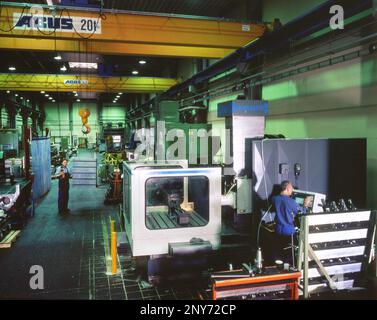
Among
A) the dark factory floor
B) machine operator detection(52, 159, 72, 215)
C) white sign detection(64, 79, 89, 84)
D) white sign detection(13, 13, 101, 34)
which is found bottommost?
the dark factory floor

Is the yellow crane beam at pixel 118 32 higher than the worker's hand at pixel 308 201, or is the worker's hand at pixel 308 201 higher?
the yellow crane beam at pixel 118 32

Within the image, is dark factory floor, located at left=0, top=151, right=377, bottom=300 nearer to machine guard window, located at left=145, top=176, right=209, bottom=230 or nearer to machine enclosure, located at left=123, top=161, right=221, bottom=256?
machine enclosure, located at left=123, top=161, right=221, bottom=256

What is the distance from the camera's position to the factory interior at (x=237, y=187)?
478cm

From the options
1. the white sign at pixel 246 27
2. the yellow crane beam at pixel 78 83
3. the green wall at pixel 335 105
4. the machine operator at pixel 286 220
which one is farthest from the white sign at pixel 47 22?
the yellow crane beam at pixel 78 83

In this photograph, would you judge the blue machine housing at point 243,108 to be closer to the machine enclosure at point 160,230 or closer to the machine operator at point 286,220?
the machine enclosure at point 160,230

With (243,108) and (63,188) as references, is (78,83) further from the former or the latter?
(243,108)

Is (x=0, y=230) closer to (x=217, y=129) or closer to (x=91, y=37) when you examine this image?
(x=91, y=37)

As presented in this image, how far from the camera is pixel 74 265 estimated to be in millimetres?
6609

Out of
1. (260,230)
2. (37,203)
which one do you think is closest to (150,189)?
(260,230)

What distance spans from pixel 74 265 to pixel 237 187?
11.6 ft

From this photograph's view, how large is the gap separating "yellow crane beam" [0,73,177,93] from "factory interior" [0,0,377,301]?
6432 mm

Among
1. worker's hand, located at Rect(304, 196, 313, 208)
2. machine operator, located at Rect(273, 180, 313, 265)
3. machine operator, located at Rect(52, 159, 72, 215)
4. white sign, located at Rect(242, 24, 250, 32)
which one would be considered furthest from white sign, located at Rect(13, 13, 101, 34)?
worker's hand, located at Rect(304, 196, 313, 208)

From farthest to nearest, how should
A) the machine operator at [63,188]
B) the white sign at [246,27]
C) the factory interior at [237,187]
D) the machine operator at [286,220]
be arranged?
1. the machine operator at [63,188]
2. the white sign at [246,27]
3. the machine operator at [286,220]
4. the factory interior at [237,187]

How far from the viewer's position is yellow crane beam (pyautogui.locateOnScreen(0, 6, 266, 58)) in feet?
23.5
